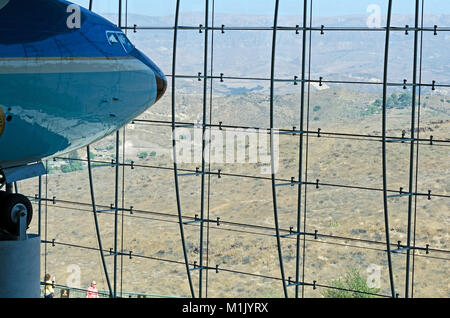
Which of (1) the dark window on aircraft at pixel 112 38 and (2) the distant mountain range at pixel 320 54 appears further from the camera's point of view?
(2) the distant mountain range at pixel 320 54

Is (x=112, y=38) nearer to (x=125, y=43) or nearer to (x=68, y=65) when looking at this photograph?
(x=125, y=43)

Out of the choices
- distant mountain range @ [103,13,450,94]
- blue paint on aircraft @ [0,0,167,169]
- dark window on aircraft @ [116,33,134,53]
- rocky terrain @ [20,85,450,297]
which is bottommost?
rocky terrain @ [20,85,450,297]

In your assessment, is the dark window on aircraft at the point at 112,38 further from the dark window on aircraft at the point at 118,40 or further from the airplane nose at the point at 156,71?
the airplane nose at the point at 156,71

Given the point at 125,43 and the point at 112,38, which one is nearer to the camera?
the point at 112,38

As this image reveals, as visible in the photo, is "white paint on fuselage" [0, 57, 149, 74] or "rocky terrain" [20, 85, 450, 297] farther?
"rocky terrain" [20, 85, 450, 297]

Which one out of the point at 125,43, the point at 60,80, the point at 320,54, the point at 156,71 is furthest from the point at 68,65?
the point at 320,54

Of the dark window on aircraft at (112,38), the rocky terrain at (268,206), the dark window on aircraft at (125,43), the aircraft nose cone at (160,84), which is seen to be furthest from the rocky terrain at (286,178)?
the dark window on aircraft at (112,38)

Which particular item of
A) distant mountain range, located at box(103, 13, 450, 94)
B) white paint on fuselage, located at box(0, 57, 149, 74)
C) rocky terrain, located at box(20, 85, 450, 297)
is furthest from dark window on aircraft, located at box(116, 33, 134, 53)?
rocky terrain, located at box(20, 85, 450, 297)

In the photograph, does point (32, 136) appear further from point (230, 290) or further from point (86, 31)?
point (230, 290)

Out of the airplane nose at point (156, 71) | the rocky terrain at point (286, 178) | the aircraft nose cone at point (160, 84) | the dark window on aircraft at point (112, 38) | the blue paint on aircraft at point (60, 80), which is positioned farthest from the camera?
the rocky terrain at point (286, 178)

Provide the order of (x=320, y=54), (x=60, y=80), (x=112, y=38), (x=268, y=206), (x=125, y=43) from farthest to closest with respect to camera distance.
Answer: (x=268, y=206)
(x=320, y=54)
(x=125, y=43)
(x=112, y=38)
(x=60, y=80)

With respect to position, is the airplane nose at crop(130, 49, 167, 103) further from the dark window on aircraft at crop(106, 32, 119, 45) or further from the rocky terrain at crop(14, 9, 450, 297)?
the rocky terrain at crop(14, 9, 450, 297)
